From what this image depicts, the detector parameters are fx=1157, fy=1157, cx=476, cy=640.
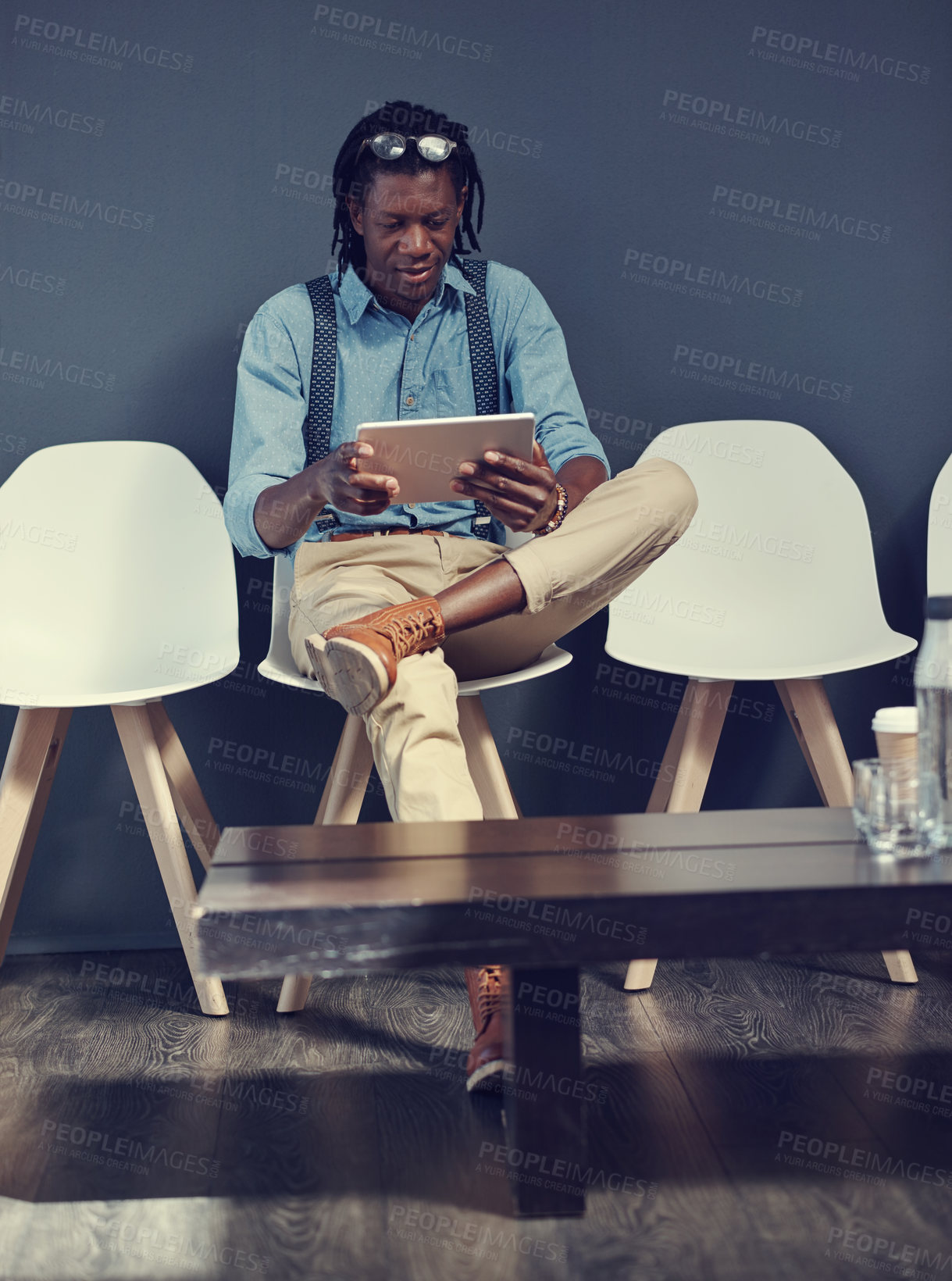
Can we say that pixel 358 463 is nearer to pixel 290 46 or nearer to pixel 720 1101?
pixel 720 1101

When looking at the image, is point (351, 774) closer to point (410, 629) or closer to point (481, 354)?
point (410, 629)

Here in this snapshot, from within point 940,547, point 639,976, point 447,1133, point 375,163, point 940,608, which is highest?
point 375,163

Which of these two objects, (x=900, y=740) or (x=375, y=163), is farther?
(x=375, y=163)

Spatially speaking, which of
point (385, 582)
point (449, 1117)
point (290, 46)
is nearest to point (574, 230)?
point (290, 46)

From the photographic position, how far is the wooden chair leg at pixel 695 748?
1.88m

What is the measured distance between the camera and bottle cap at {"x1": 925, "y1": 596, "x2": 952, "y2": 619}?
117cm

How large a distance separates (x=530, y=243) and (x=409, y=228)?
411 millimetres

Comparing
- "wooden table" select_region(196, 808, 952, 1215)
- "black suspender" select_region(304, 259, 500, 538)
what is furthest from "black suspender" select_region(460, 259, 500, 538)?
"wooden table" select_region(196, 808, 952, 1215)

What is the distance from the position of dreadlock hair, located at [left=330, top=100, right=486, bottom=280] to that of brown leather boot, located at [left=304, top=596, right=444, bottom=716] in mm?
878

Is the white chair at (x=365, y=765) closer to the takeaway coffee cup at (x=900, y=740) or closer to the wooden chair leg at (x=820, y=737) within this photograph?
the wooden chair leg at (x=820, y=737)

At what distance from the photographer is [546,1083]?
1.11 metres

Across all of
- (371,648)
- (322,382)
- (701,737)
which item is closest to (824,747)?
(701,737)

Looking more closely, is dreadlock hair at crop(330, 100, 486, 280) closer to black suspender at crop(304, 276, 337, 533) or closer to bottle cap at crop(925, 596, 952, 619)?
black suspender at crop(304, 276, 337, 533)

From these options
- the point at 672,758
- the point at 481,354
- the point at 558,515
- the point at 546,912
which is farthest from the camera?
the point at 481,354
